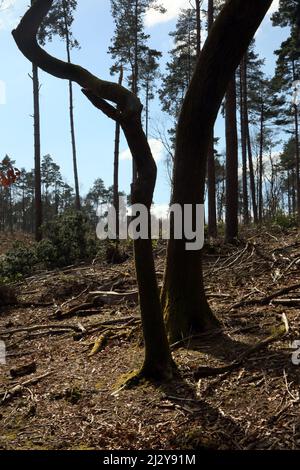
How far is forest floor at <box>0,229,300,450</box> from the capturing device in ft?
12.2

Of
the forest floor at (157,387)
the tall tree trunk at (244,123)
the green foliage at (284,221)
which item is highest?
the tall tree trunk at (244,123)

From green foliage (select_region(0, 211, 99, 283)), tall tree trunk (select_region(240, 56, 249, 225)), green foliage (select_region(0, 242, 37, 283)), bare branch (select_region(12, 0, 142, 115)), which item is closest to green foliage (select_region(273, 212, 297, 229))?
green foliage (select_region(0, 211, 99, 283))

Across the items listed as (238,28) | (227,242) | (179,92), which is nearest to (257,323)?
(238,28)

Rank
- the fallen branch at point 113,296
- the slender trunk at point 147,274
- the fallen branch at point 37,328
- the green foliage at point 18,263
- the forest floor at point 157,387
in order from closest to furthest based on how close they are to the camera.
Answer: the forest floor at point 157,387
the slender trunk at point 147,274
the fallen branch at point 37,328
the fallen branch at point 113,296
the green foliage at point 18,263

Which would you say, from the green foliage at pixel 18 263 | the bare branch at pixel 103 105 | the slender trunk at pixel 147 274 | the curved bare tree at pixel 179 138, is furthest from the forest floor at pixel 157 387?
the green foliage at pixel 18 263

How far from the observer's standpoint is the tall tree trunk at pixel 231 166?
39.9 feet

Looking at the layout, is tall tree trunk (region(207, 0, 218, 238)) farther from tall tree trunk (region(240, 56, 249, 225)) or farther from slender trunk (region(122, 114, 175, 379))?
slender trunk (region(122, 114, 175, 379))

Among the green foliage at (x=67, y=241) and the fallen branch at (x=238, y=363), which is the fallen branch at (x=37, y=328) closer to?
the fallen branch at (x=238, y=363)

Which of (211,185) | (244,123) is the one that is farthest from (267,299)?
(244,123)

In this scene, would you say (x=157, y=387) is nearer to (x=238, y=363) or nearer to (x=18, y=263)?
(x=238, y=363)

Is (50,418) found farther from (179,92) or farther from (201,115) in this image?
(179,92)

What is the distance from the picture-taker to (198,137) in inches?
215

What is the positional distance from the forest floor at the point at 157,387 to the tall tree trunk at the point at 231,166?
324 cm

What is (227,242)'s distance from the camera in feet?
37.2
